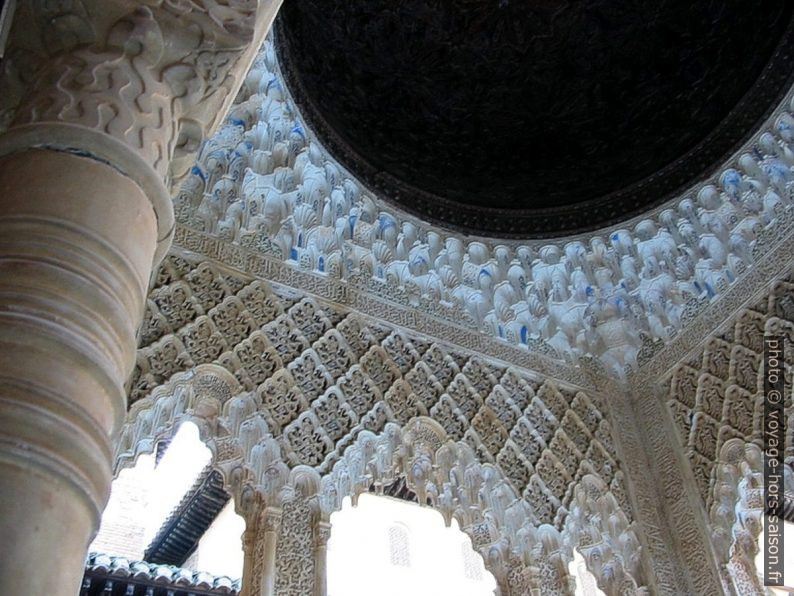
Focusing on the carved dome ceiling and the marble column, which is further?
the carved dome ceiling

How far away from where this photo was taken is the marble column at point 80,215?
148cm

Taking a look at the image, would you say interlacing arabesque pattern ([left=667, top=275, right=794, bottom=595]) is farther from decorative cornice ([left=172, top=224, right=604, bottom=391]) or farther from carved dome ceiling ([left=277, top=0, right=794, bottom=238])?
carved dome ceiling ([left=277, top=0, right=794, bottom=238])

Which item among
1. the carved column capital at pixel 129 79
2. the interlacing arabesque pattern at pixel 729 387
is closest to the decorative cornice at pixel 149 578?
the interlacing arabesque pattern at pixel 729 387

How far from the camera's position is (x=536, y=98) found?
578 centimetres

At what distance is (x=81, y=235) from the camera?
1.77 metres

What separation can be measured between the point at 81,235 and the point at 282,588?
2260 millimetres

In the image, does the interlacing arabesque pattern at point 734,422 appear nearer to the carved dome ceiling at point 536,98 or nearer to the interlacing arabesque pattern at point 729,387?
the interlacing arabesque pattern at point 729,387

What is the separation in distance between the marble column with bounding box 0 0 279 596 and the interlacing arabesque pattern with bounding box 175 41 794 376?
224 cm

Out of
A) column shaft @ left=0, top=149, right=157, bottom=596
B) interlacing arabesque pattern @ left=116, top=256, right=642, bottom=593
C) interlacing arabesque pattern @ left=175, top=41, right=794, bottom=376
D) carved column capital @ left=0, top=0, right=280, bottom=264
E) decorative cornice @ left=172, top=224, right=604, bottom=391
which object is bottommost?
column shaft @ left=0, top=149, right=157, bottom=596

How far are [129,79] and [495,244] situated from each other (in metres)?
3.77

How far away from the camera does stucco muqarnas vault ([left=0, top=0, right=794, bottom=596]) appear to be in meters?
4.14

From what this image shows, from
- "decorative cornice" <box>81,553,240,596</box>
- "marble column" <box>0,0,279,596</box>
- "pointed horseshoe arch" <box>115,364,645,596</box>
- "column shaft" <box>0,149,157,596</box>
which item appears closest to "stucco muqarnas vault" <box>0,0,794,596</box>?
"pointed horseshoe arch" <box>115,364,645,596</box>

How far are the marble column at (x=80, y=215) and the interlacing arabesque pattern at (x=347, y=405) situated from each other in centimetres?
184

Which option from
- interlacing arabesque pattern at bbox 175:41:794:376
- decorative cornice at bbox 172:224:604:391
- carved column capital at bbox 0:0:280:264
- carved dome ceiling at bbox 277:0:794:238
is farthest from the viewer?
carved dome ceiling at bbox 277:0:794:238
